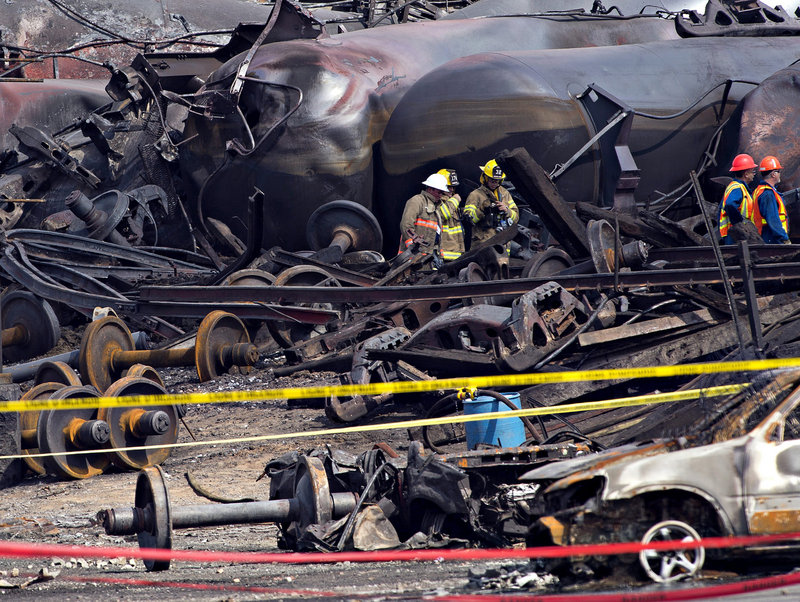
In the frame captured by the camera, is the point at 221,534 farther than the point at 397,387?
Yes

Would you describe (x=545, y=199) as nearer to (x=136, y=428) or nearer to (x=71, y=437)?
(x=136, y=428)

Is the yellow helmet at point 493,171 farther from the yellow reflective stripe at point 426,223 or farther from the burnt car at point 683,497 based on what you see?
the burnt car at point 683,497

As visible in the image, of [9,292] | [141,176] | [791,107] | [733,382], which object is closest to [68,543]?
[733,382]

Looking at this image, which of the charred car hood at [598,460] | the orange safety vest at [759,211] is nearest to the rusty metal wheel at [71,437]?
the charred car hood at [598,460]

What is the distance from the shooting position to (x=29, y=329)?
39.2 ft

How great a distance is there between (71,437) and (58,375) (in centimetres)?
121

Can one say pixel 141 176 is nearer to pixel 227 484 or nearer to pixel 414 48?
pixel 414 48

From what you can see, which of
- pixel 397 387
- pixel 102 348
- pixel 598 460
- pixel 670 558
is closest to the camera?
pixel 670 558

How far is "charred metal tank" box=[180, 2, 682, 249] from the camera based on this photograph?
12820 millimetres

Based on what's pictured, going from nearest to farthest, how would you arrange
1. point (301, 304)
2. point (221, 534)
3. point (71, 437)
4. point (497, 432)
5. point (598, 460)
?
point (598, 460)
point (221, 534)
point (497, 432)
point (71, 437)
point (301, 304)

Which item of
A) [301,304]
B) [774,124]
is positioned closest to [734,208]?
[774,124]

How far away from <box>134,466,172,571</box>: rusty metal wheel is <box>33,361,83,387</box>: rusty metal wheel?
3.71 metres

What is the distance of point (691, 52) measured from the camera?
44.9 ft

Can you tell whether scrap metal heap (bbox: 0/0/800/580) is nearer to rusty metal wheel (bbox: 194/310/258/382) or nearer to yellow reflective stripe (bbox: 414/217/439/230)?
rusty metal wheel (bbox: 194/310/258/382)
